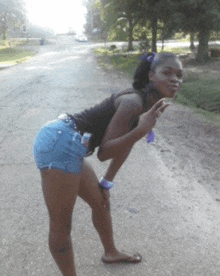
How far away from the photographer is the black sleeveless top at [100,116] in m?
1.87

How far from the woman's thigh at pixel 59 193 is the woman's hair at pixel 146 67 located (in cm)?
71

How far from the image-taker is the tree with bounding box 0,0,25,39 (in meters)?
53.4

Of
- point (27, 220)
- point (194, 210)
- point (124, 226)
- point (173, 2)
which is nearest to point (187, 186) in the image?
point (194, 210)

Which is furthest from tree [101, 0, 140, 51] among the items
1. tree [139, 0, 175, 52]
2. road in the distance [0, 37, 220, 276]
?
road in the distance [0, 37, 220, 276]

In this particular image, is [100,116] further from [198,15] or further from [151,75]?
[198,15]

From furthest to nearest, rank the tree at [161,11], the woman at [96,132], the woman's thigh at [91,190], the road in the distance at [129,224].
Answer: the tree at [161,11] < the road in the distance at [129,224] < the woman's thigh at [91,190] < the woman at [96,132]

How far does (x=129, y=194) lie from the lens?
150 inches

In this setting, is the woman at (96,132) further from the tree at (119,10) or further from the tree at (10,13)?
the tree at (10,13)

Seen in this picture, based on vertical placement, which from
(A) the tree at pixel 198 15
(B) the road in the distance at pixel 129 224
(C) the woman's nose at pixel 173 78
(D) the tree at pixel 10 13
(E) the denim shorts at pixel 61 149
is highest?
(D) the tree at pixel 10 13

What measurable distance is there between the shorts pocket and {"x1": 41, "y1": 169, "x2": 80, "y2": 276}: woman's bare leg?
0.14 m

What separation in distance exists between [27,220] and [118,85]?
365 inches

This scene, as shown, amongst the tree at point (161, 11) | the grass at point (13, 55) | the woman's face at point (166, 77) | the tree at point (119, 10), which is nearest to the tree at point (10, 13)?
the grass at point (13, 55)

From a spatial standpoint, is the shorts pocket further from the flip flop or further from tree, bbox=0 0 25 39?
tree, bbox=0 0 25 39

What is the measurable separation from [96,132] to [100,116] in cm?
11
